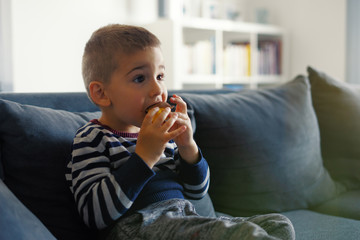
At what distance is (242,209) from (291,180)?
21 centimetres

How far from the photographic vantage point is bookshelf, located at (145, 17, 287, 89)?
3242mm

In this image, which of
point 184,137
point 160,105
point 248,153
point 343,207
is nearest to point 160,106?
point 160,105

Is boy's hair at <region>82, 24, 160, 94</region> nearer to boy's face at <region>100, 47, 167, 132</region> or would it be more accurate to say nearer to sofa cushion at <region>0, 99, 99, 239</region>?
boy's face at <region>100, 47, 167, 132</region>

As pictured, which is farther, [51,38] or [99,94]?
[51,38]

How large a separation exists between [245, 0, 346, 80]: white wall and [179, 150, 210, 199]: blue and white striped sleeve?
312 cm

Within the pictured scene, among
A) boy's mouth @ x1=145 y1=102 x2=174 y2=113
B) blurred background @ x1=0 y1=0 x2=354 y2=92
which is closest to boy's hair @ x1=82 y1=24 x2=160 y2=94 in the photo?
boy's mouth @ x1=145 y1=102 x2=174 y2=113

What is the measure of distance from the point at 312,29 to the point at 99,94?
138 inches

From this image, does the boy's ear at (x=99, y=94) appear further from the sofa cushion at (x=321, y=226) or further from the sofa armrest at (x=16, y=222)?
the sofa cushion at (x=321, y=226)

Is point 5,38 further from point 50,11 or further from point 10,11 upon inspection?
point 50,11

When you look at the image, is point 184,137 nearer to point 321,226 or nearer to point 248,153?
point 248,153

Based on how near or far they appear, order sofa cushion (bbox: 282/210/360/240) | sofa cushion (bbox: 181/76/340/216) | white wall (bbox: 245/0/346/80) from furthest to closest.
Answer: white wall (bbox: 245/0/346/80)
sofa cushion (bbox: 181/76/340/216)
sofa cushion (bbox: 282/210/360/240)

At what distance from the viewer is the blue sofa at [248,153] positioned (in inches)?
37.9

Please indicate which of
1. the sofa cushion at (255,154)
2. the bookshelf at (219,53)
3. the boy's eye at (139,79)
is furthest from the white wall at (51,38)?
the boy's eye at (139,79)

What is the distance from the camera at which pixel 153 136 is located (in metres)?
0.89
